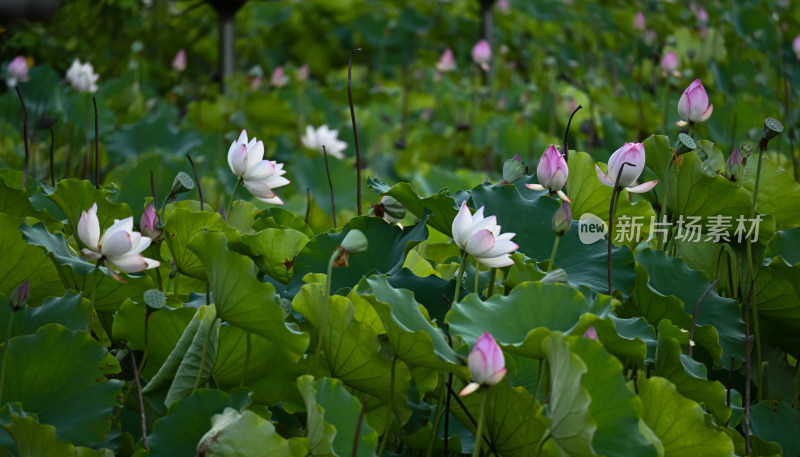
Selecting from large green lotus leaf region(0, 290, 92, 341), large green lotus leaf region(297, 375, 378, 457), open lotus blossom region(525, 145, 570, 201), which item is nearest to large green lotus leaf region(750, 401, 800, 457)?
open lotus blossom region(525, 145, 570, 201)

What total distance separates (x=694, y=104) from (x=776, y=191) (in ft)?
0.57

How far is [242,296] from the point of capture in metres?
0.77

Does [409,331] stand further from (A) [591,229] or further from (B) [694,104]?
(B) [694,104]

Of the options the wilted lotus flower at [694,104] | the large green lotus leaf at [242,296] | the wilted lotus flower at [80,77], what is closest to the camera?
the large green lotus leaf at [242,296]

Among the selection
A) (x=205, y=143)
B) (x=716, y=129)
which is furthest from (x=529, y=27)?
(x=205, y=143)

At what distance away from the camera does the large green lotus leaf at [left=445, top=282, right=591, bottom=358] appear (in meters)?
0.77

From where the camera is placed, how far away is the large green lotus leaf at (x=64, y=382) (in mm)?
798

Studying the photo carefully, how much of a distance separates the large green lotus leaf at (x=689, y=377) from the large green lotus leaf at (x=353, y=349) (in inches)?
9.2

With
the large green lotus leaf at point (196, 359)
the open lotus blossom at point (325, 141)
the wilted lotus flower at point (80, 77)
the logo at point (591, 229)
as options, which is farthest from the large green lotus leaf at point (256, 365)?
the wilted lotus flower at point (80, 77)

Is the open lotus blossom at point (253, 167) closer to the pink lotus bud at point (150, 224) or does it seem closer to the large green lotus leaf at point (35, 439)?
the pink lotus bud at point (150, 224)

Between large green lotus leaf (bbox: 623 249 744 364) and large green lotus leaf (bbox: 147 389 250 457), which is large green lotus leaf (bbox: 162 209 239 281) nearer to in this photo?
large green lotus leaf (bbox: 147 389 250 457)

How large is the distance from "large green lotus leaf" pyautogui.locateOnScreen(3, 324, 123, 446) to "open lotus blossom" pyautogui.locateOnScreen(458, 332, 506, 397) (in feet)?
1.04

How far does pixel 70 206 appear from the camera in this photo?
1065 mm

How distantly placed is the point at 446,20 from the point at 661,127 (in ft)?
6.87
